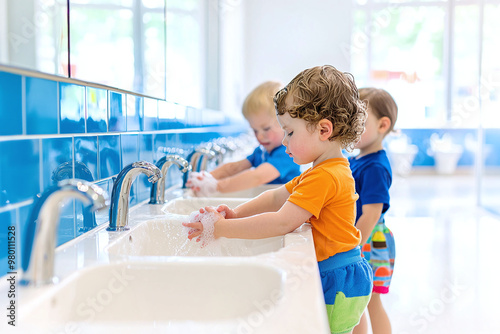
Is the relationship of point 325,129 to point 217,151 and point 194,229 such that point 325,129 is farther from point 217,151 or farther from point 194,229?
point 217,151

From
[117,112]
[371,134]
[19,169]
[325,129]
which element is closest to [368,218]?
[371,134]

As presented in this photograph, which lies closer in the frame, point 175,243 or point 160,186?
point 175,243

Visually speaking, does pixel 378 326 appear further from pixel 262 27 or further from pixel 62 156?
pixel 262 27

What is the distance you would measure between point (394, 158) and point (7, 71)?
7190mm

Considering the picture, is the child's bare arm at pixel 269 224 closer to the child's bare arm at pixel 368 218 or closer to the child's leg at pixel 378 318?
the child's bare arm at pixel 368 218

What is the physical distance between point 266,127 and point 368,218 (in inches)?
19.8

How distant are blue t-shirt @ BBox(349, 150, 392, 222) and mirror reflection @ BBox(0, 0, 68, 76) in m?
0.92

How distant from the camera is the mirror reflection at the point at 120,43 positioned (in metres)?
0.98

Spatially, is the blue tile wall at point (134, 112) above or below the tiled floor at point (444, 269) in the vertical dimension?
above

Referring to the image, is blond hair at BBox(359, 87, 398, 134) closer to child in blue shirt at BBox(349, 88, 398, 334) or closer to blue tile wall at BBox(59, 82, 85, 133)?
child in blue shirt at BBox(349, 88, 398, 334)

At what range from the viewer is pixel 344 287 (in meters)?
0.99

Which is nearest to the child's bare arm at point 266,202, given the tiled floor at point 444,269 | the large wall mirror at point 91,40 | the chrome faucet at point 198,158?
the large wall mirror at point 91,40

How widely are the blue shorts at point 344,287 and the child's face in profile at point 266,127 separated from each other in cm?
78

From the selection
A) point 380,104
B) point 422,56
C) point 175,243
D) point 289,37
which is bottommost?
point 175,243
